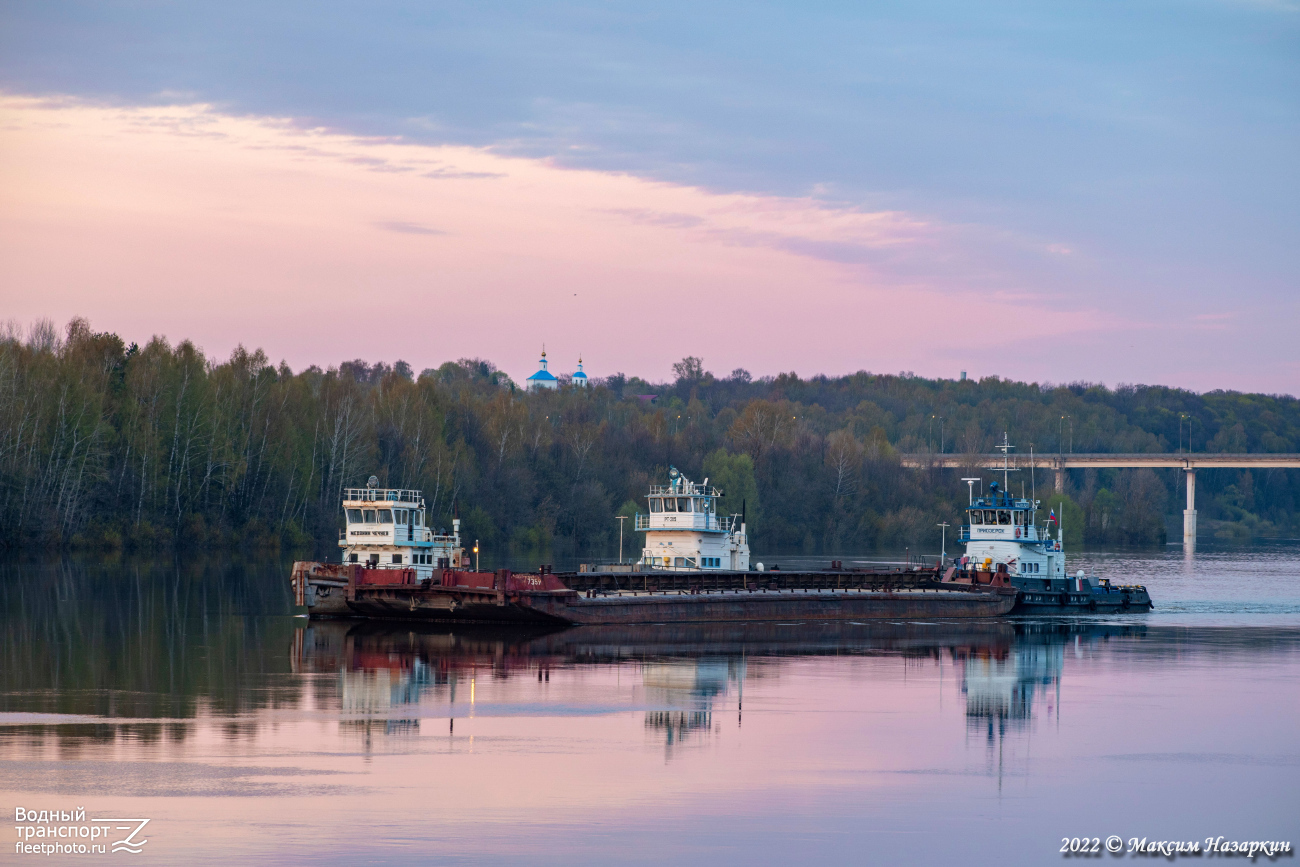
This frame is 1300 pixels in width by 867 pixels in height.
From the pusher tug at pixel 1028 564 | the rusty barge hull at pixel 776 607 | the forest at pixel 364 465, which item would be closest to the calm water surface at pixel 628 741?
the rusty barge hull at pixel 776 607

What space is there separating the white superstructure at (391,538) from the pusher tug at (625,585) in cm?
4

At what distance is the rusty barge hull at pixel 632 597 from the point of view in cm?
5172

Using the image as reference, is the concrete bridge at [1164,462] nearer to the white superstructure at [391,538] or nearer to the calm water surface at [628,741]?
the white superstructure at [391,538]

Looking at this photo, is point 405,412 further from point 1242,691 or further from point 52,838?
point 52,838

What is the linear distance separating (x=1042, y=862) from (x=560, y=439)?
116618 millimetres

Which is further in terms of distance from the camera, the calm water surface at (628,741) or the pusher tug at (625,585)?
the pusher tug at (625,585)

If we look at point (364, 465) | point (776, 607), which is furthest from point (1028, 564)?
point (364, 465)

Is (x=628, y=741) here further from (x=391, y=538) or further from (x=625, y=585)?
(x=391, y=538)

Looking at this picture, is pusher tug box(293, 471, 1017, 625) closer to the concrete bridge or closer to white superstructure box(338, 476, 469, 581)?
white superstructure box(338, 476, 469, 581)

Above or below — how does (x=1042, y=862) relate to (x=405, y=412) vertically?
below

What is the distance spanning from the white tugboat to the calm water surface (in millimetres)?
8792

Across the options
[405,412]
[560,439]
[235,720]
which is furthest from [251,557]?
[235,720]

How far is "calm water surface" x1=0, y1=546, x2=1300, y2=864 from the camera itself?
22.4 metres

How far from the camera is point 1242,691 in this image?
40.1 meters
